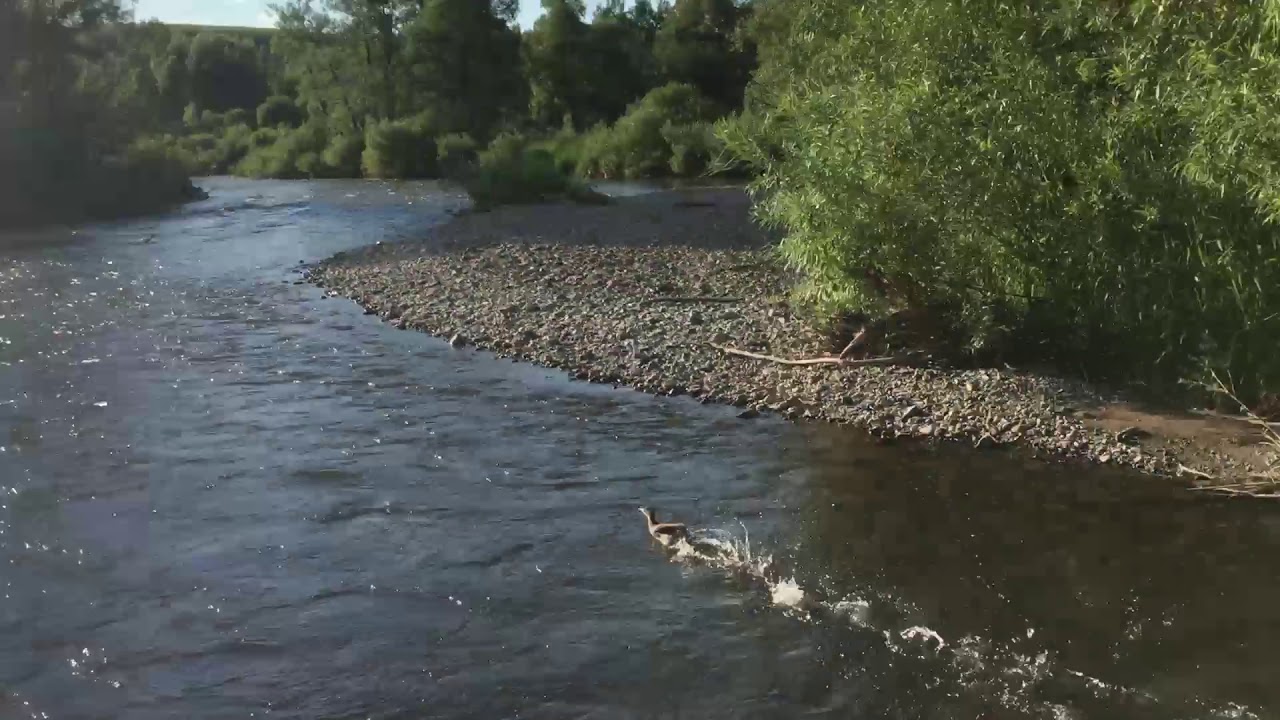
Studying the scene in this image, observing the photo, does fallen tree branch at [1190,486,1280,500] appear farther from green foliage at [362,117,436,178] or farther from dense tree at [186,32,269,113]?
dense tree at [186,32,269,113]

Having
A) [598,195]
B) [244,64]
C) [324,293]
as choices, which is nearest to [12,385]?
[324,293]

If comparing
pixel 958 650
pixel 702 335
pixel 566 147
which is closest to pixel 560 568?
pixel 958 650

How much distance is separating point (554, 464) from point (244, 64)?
3423 inches

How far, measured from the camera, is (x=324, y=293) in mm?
21547

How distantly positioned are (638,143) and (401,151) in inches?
439

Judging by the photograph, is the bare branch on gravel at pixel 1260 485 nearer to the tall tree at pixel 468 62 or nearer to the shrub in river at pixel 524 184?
the shrub in river at pixel 524 184

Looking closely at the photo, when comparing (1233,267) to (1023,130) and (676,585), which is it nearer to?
(1023,130)

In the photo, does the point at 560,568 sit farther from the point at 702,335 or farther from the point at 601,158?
the point at 601,158

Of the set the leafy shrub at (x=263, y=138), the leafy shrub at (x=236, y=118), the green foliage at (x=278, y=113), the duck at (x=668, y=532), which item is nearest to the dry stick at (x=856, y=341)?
the duck at (x=668, y=532)

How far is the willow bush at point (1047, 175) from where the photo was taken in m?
10.3

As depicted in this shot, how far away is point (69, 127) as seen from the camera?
40656mm

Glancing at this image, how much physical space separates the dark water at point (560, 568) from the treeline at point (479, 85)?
117 ft

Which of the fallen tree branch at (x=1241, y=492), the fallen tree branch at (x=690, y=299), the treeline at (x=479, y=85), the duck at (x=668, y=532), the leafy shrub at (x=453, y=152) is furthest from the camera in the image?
the treeline at (x=479, y=85)

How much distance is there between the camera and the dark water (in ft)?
23.8
